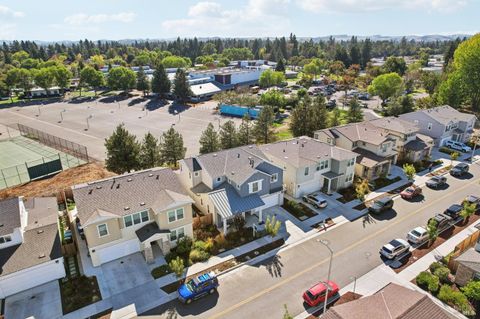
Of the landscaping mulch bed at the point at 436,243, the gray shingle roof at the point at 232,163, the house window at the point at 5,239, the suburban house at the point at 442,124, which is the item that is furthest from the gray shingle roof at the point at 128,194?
the suburban house at the point at 442,124

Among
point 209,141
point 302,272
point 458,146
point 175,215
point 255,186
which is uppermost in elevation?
point 209,141

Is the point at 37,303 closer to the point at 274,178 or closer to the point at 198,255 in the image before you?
the point at 198,255

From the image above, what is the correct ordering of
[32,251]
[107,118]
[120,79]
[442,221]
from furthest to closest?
[120,79] < [107,118] < [442,221] < [32,251]

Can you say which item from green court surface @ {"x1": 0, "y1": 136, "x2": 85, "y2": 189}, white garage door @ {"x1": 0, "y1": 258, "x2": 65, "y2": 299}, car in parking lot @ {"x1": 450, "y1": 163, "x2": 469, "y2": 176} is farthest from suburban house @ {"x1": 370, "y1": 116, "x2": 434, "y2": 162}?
green court surface @ {"x1": 0, "y1": 136, "x2": 85, "y2": 189}

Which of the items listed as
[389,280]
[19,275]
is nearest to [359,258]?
[389,280]

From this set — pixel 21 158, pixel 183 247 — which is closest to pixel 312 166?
pixel 183 247

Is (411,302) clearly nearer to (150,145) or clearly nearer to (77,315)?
(77,315)

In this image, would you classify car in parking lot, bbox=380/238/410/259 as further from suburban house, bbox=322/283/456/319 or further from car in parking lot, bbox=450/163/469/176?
car in parking lot, bbox=450/163/469/176
